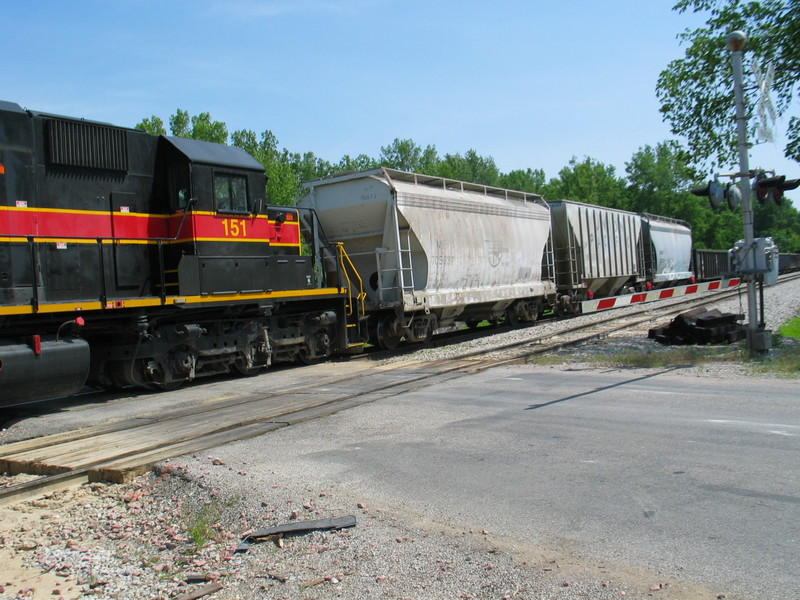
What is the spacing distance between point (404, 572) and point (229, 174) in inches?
359

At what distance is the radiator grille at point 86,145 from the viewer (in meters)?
9.77

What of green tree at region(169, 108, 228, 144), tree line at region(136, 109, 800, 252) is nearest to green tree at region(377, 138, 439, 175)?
tree line at region(136, 109, 800, 252)

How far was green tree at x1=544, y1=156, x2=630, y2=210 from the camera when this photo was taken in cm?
7594

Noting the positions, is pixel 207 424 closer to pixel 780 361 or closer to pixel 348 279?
pixel 348 279

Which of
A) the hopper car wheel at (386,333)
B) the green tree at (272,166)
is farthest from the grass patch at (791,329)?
the green tree at (272,166)

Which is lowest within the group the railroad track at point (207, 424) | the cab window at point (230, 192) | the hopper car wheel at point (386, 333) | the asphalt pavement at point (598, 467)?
the asphalt pavement at point (598, 467)

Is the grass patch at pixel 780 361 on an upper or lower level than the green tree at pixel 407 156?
lower

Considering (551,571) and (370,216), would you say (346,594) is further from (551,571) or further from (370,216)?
(370,216)

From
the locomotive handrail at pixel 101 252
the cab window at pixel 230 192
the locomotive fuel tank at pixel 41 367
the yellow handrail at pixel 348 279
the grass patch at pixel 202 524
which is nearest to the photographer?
the grass patch at pixel 202 524

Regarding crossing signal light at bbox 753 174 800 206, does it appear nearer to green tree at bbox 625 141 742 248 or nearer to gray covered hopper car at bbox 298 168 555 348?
gray covered hopper car at bbox 298 168 555 348

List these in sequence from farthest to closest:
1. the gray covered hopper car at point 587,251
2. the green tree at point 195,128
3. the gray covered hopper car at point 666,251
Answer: the green tree at point 195,128, the gray covered hopper car at point 666,251, the gray covered hopper car at point 587,251

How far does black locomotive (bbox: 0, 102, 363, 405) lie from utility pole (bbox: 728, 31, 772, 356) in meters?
7.83

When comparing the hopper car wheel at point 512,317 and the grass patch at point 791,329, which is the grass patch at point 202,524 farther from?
the hopper car wheel at point 512,317

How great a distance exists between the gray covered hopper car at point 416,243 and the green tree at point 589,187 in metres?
60.2
